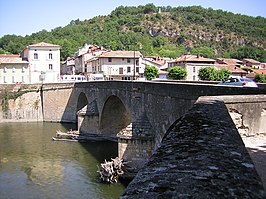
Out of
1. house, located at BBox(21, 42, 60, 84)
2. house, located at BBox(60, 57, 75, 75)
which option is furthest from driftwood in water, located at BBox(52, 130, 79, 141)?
house, located at BBox(60, 57, 75, 75)

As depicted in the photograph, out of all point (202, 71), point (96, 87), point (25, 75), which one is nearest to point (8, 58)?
point (25, 75)

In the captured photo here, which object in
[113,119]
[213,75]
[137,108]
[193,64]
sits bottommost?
[113,119]

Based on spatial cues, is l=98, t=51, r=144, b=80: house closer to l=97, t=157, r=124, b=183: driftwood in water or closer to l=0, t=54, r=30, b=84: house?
l=0, t=54, r=30, b=84: house

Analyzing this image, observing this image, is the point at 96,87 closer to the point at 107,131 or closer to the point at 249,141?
the point at 107,131

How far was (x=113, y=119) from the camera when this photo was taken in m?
33.2

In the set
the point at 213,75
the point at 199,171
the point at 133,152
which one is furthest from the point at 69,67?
the point at 199,171

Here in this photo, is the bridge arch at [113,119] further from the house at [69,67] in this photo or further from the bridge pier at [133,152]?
the house at [69,67]

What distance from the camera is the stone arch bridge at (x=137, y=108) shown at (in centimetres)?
1371

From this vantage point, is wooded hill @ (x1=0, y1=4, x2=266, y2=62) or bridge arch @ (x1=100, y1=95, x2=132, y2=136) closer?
bridge arch @ (x1=100, y1=95, x2=132, y2=136)

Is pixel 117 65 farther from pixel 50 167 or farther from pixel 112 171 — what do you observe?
pixel 112 171

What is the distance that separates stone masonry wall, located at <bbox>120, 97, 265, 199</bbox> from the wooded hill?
389 feet

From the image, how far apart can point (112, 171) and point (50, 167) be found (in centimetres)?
552

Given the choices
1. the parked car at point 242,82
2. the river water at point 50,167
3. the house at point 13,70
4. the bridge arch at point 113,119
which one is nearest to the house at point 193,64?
the house at point 13,70

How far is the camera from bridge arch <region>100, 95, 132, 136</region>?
32416 mm
